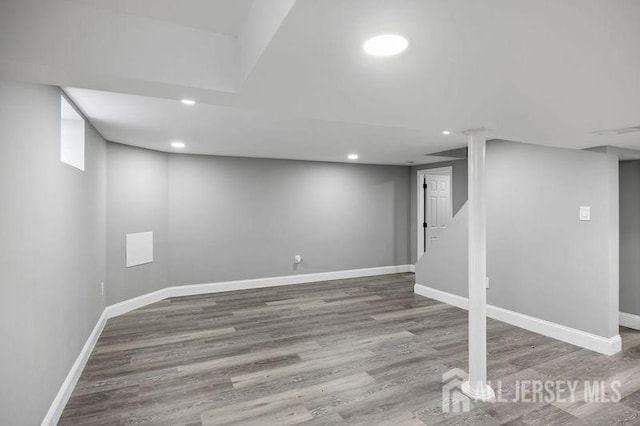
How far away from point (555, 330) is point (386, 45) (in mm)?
3918

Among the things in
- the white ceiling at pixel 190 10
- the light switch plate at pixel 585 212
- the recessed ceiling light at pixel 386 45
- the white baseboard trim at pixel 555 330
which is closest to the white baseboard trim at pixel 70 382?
the white ceiling at pixel 190 10

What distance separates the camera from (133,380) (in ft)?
9.50

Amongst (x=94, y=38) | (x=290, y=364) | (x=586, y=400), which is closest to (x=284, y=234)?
(x=290, y=364)

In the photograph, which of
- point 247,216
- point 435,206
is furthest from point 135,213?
point 435,206

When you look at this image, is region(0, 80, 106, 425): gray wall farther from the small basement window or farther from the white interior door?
the white interior door

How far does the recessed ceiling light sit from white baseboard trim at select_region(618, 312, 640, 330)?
4.77 meters

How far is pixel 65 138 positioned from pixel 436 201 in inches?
248

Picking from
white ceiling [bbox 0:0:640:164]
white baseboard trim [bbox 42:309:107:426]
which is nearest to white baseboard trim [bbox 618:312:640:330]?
white ceiling [bbox 0:0:640:164]

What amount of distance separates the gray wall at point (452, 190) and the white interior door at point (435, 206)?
0.65 ft

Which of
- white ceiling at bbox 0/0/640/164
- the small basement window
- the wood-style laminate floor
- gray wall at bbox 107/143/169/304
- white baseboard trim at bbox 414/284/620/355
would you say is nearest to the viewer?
white ceiling at bbox 0/0/640/164

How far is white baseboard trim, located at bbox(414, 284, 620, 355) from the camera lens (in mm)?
3391

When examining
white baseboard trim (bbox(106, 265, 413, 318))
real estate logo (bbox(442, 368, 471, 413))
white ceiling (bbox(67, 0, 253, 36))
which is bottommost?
real estate logo (bbox(442, 368, 471, 413))

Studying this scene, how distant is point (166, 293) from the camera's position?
533cm

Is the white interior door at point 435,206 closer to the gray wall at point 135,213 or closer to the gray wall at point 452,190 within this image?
the gray wall at point 452,190
